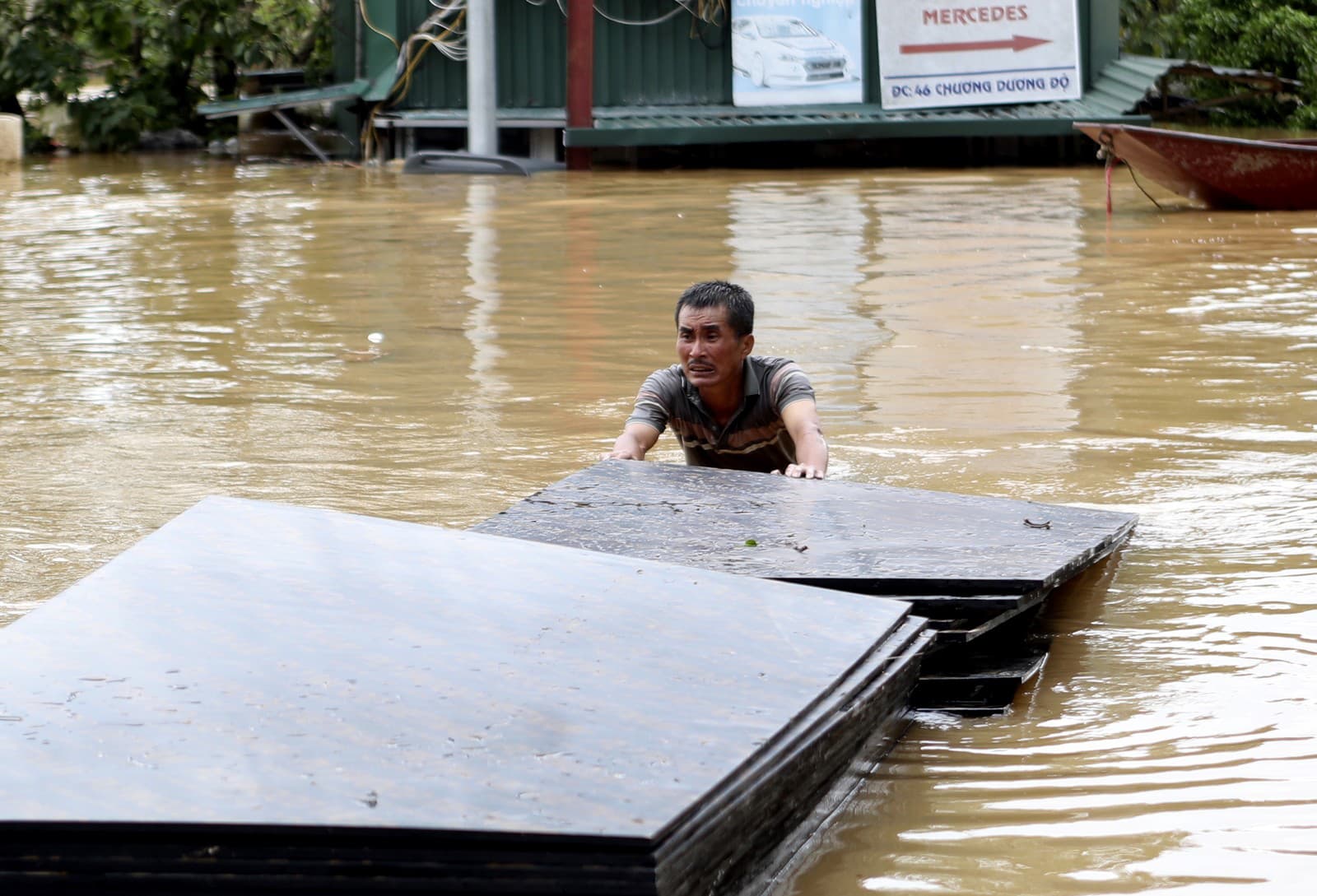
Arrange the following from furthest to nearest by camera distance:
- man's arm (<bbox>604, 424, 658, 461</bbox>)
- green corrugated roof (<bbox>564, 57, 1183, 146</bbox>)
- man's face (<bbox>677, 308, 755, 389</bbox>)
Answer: green corrugated roof (<bbox>564, 57, 1183, 146</bbox>), man's arm (<bbox>604, 424, 658, 461</bbox>), man's face (<bbox>677, 308, 755, 389</bbox>)

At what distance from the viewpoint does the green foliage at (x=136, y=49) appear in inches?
842

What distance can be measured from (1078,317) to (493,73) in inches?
389

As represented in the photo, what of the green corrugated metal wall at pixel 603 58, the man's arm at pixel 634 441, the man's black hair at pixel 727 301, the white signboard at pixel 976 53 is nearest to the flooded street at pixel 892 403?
the man's arm at pixel 634 441

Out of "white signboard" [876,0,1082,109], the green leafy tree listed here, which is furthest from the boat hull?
the green leafy tree

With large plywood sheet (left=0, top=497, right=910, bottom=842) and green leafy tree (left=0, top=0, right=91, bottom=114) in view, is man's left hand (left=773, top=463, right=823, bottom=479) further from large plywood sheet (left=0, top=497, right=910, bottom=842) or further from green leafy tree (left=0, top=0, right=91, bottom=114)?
green leafy tree (left=0, top=0, right=91, bottom=114)

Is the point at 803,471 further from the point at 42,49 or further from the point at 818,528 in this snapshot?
the point at 42,49

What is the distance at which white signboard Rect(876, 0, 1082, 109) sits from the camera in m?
17.8

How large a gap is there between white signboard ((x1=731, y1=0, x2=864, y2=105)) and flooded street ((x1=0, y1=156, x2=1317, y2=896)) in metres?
3.55

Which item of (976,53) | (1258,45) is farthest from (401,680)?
(1258,45)

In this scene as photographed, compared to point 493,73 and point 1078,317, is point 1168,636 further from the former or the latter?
point 493,73

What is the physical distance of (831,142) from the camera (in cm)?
1903

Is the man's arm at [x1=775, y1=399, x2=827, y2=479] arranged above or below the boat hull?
below

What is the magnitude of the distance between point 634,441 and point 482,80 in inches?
501

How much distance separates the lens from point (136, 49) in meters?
22.3
